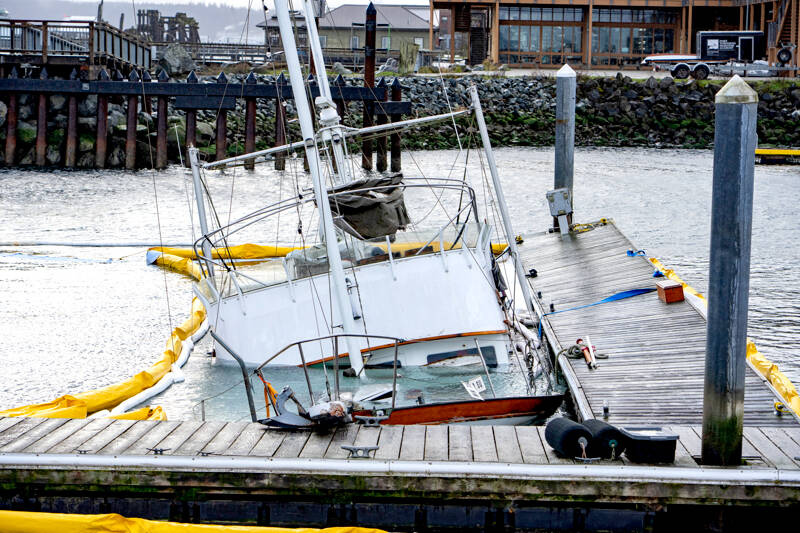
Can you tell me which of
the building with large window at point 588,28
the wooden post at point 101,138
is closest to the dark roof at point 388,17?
the building with large window at point 588,28

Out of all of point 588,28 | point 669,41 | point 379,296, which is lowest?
point 379,296

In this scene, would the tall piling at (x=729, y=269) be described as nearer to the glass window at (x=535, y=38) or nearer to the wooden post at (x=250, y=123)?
the wooden post at (x=250, y=123)

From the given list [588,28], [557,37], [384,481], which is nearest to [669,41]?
[588,28]

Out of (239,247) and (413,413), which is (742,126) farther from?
(239,247)

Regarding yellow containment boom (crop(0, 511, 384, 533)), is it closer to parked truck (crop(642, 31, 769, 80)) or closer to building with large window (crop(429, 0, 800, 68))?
parked truck (crop(642, 31, 769, 80))

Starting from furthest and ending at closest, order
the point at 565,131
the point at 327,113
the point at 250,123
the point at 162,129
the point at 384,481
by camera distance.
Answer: the point at 162,129 < the point at 250,123 < the point at 565,131 < the point at 327,113 < the point at 384,481

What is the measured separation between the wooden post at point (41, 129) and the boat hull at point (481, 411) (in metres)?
31.8

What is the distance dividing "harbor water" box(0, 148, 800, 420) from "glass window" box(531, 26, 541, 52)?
21.6m

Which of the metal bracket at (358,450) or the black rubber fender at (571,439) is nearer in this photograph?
the black rubber fender at (571,439)

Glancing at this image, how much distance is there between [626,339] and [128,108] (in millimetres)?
29048

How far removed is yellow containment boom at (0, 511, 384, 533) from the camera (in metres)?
7.99

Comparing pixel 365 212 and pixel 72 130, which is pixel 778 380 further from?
pixel 72 130

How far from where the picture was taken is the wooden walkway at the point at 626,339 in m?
10.5

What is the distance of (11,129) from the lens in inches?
1549
